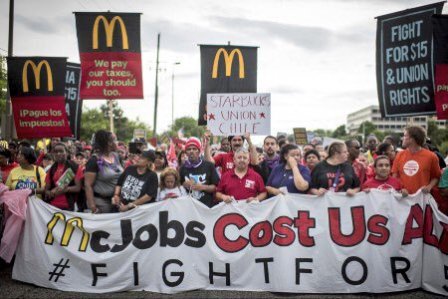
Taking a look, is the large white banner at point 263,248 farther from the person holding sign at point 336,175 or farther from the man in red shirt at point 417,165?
the man in red shirt at point 417,165

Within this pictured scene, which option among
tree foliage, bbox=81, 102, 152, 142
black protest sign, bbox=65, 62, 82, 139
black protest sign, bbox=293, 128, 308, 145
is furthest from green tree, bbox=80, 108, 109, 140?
black protest sign, bbox=65, 62, 82, 139

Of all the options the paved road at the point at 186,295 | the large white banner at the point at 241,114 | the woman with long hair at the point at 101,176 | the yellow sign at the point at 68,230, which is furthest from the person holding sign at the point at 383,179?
the yellow sign at the point at 68,230

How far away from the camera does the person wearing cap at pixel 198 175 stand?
6.30 meters

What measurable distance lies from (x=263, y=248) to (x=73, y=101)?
5818 mm

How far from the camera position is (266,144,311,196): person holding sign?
19.2 ft

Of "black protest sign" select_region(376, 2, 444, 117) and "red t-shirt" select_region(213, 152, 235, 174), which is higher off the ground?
"black protest sign" select_region(376, 2, 444, 117)

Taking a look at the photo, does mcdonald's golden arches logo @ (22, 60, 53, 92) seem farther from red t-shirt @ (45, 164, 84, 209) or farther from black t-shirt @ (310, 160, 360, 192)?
black t-shirt @ (310, 160, 360, 192)

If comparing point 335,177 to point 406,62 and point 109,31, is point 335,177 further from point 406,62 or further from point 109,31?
point 109,31

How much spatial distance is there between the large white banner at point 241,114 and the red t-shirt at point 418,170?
2.00m

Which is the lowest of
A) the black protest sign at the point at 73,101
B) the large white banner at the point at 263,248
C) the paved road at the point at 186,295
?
the paved road at the point at 186,295

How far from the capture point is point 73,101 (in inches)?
374

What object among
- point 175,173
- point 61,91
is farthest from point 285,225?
point 61,91

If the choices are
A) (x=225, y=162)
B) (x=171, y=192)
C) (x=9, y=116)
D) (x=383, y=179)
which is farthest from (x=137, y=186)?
(x=9, y=116)

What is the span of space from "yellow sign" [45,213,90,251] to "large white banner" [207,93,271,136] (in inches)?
91.5
